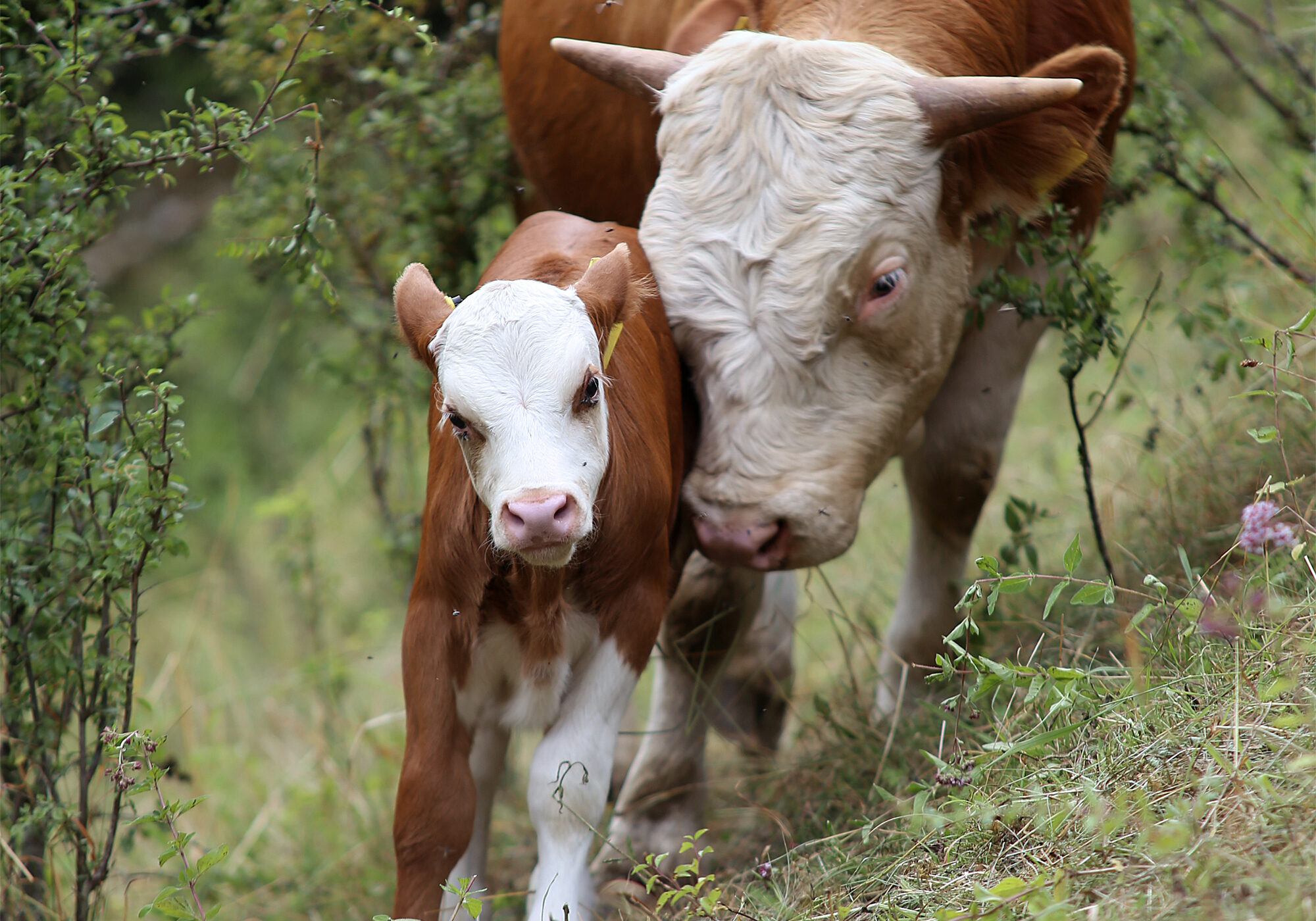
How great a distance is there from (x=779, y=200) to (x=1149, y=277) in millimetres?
5572

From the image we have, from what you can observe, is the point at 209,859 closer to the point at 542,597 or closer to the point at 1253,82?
the point at 542,597

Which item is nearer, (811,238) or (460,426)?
(460,426)

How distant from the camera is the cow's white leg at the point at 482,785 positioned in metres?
2.95

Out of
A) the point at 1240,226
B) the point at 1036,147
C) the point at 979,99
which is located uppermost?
the point at 979,99

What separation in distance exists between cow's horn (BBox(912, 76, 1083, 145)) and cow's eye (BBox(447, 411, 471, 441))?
1.44m

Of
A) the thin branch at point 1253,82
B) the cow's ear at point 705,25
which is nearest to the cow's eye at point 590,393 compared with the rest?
the cow's ear at point 705,25

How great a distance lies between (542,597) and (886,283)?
46.6 inches

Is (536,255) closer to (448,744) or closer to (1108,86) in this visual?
(448,744)

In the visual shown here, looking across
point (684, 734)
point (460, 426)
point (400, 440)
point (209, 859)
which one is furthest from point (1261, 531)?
point (400, 440)

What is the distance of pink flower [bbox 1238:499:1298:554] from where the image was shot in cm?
264

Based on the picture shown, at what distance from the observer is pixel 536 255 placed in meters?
2.92

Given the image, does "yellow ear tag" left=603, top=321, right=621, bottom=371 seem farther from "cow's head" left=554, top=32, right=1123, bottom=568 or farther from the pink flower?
the pink flower

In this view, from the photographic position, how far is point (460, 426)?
2480mm

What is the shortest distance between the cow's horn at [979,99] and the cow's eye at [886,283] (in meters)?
0.34
